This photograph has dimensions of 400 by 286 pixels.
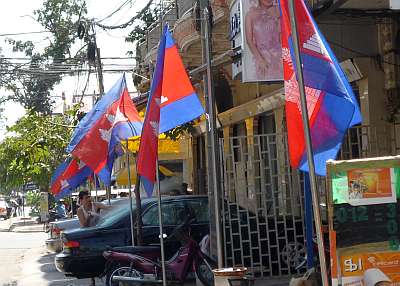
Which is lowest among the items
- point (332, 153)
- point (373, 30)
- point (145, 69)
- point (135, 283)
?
point (135, 283)

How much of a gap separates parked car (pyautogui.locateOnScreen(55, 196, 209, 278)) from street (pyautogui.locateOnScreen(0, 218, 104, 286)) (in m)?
1.57

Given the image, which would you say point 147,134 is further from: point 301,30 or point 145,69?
point 145,69

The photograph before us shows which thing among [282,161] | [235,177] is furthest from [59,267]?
[282,161]

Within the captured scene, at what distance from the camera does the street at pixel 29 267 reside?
13.2m

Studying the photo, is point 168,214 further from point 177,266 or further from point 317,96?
point 317,96

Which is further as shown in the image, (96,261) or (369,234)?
(96,261)

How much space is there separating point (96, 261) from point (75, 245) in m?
0.44

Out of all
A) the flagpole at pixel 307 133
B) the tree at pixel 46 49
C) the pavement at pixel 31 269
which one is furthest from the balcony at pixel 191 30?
the tree at pixel 46 49

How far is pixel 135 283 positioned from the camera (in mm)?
9195

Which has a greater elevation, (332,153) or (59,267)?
(332,153)

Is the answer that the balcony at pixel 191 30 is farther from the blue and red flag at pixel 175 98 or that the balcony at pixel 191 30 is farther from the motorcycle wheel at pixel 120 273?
the blue and red flag at pixel 175 98

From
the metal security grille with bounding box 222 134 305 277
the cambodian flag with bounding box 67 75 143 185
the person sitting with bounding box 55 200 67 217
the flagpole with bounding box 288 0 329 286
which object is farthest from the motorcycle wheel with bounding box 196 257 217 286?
the person sitting with bounding box 55 200 67 217

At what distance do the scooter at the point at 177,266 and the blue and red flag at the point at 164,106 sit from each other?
171cm

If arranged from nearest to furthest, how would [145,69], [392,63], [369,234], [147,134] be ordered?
[369,234] < [147,134] < [392,63] < [145,69]
